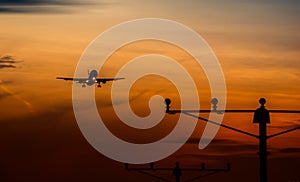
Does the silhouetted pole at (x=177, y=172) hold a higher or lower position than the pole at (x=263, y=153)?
higher

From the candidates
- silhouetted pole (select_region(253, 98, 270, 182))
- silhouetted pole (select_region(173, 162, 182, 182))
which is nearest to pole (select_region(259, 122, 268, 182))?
silhouetted pole (select_region(253, 98, 270, 182))

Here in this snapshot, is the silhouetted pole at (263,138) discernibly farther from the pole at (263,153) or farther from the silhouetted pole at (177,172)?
the silhouetted pole at (177,172)

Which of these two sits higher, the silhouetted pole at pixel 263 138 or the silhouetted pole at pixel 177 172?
the silhouetted pole at pixel 177 172

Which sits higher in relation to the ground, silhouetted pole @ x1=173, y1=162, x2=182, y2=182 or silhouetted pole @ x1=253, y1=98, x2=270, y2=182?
silhouetted pole @ x1=173, y1=162, x2=182, y2=182

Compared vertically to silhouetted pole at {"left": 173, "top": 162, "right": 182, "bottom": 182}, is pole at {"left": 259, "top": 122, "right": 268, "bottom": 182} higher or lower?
lower

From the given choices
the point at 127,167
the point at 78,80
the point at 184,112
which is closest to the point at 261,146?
the point at 184,112

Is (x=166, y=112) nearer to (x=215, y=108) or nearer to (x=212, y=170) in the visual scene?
(x=215, y=108)

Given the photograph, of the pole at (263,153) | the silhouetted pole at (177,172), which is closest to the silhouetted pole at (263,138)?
the pole at (263,153)

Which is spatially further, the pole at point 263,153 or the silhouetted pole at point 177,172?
the silhouetted pole at point 177,172

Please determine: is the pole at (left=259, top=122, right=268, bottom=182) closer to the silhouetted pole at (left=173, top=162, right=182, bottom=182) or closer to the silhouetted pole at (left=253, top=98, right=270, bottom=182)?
the silhouetted pole at (left=253, top=98, right=270, bottom=182)

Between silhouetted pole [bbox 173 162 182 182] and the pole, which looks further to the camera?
silhouetted pole [bbox 173 162 182 182]

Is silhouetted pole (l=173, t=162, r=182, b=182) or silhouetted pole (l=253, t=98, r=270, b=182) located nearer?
silhouetted pole (l=253, t=98, r=270, b=182)
